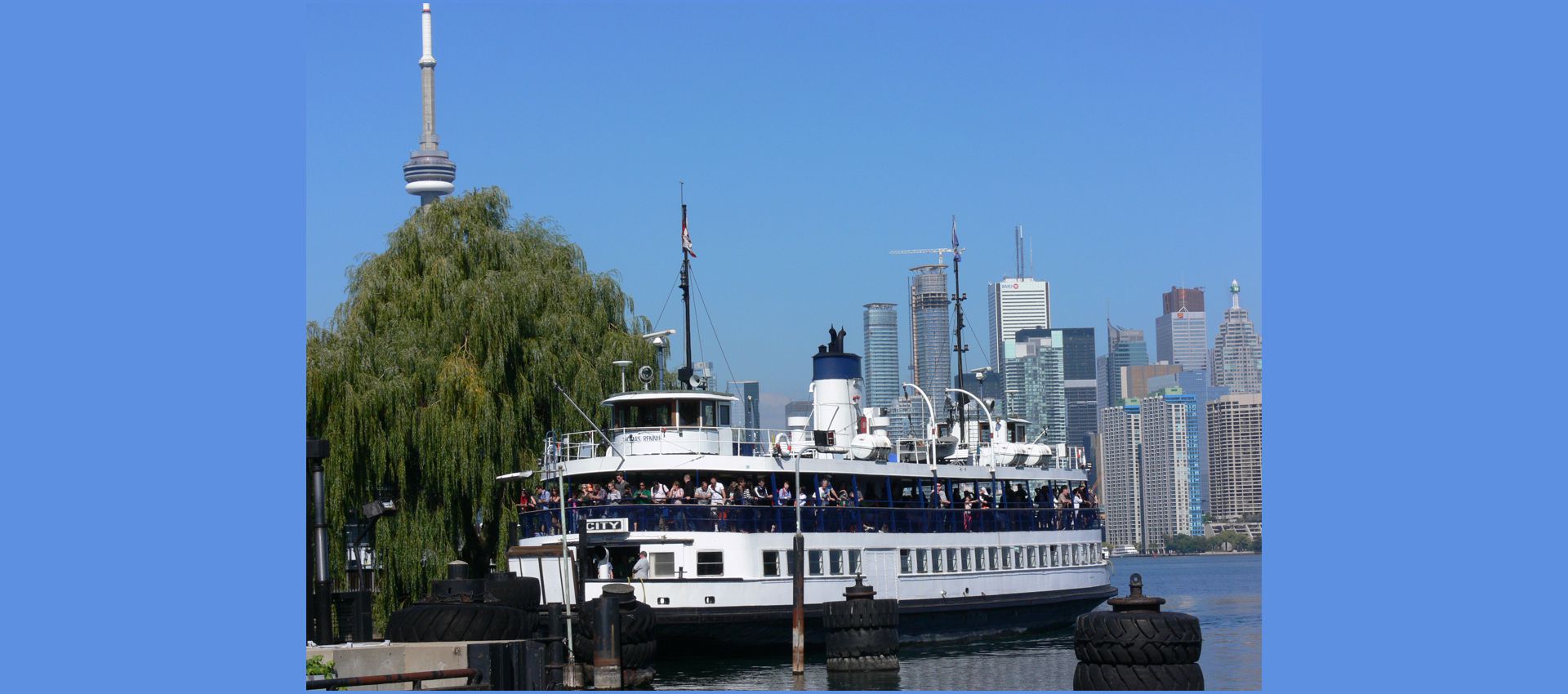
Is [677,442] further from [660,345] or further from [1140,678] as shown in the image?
[1140,678]

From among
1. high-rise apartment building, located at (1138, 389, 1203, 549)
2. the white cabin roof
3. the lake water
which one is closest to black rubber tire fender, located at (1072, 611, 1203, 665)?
the lake water

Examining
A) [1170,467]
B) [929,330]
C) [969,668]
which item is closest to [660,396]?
[969,668]

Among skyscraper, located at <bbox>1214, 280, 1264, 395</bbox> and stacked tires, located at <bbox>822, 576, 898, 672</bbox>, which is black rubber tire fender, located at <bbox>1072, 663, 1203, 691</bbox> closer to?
stacked tires, located at <bbox>822, 576, 898, 672</bbox>

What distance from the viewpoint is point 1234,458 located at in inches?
6545

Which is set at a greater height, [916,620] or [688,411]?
[688,411]

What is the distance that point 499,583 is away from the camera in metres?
30.1

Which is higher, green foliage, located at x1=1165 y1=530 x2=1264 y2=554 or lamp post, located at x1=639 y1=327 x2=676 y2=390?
lamp post, located at x1=639 y1=327 x2=676 y2=390

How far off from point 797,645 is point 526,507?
7.10m

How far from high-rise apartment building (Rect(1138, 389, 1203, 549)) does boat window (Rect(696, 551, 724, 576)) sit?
500 feet

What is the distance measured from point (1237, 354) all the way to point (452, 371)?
394ft

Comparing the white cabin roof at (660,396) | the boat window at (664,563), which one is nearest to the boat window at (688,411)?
the white cabin roof at (660,396)

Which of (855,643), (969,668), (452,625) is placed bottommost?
(969,668)

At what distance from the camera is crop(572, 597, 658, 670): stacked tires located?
96.7 feet

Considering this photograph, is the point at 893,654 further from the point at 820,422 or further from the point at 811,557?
the point at 820,422
